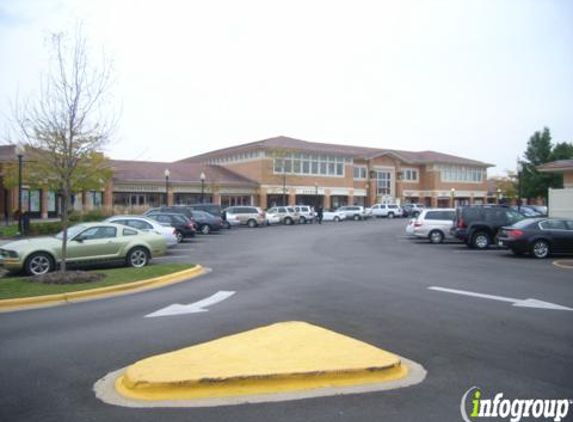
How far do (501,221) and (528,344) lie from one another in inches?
663

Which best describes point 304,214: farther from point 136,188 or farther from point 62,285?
point 62,285

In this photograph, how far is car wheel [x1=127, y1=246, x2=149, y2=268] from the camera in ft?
49.7

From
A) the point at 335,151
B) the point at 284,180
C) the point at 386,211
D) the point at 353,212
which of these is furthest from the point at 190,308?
the point at 335,151

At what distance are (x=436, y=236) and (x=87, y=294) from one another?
18.8m

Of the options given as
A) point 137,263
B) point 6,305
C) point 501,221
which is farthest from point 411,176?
point 6,305

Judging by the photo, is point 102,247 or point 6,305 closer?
point 6,305

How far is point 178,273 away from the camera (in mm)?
13453

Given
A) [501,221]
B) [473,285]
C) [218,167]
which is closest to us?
[473,285]

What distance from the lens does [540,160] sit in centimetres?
7544

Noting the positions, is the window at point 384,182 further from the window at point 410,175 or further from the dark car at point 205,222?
the dark car at point 205,222

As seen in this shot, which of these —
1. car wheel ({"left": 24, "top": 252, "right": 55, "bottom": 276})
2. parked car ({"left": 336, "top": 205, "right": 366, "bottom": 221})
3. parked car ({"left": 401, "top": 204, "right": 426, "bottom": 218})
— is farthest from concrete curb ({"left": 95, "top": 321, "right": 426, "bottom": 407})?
parked car ({"left": 401, "top": 204, "right": 426, "bottom": 218})

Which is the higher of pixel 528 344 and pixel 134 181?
pixel 134 181

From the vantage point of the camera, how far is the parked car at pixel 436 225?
25.3 metres

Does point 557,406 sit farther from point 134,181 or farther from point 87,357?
point 134,181
